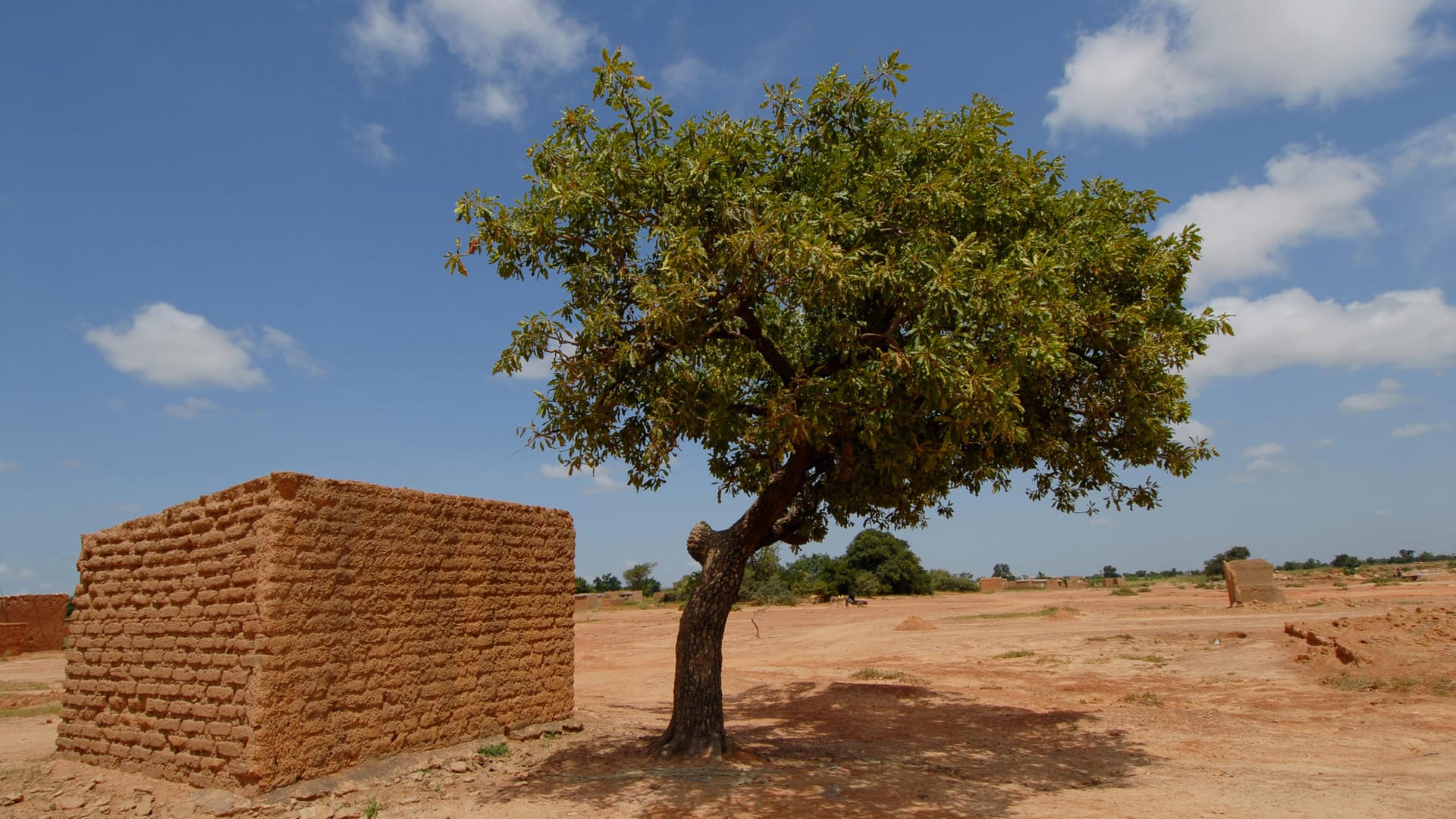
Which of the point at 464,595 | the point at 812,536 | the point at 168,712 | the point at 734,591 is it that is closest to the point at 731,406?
the point at 734,591

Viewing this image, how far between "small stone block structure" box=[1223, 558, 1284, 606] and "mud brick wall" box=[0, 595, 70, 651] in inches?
1473

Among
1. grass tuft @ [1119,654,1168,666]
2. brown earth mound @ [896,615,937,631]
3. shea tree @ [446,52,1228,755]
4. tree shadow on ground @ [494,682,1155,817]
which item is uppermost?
shea tree @ [446,52,1228,755]

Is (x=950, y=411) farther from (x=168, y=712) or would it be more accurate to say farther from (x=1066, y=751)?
(x=168, y=712)

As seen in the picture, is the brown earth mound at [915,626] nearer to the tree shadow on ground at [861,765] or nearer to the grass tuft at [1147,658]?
the grass tuft at [1147,658]

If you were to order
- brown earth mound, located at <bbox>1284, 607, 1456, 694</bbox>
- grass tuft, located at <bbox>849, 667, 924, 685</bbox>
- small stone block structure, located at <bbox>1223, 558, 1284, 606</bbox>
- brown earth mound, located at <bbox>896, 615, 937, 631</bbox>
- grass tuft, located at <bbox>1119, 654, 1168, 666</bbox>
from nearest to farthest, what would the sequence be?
brown earth mound, located at <bbox>1284, 607, 1456, 694</bbox>
grass tuft, located at <bbox>849, 667, 924, 685</bbox>
grass tuft, located at <bbox>1119, 654, 1168, 666</bbox>
brown earth mound, located at <bbox>896, 615, 937, 631</bbox>
small stone block structure, located at <bbox>1223, 558, 1284, 606</bbox>

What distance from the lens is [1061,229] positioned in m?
9.56

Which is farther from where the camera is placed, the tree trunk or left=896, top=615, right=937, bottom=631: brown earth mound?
left=896, top=615, right=937, bottom=631: brown earth mound

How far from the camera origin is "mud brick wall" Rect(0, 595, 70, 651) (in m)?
24.1

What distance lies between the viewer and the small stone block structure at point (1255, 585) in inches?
1163

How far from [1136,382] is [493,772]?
27.1 ft

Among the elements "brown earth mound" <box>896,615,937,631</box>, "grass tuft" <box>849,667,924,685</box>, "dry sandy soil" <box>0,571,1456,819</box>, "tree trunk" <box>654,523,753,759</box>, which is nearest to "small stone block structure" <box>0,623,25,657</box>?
"dry sandy soil" <box>0,571,1456,819</box>

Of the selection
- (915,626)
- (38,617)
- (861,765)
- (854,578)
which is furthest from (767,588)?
(861,765)

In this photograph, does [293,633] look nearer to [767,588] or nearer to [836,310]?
[836,310]

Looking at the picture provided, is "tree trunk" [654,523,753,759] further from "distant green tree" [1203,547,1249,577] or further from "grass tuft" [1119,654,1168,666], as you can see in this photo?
"distant green tree" [1203,547,1249,577]
